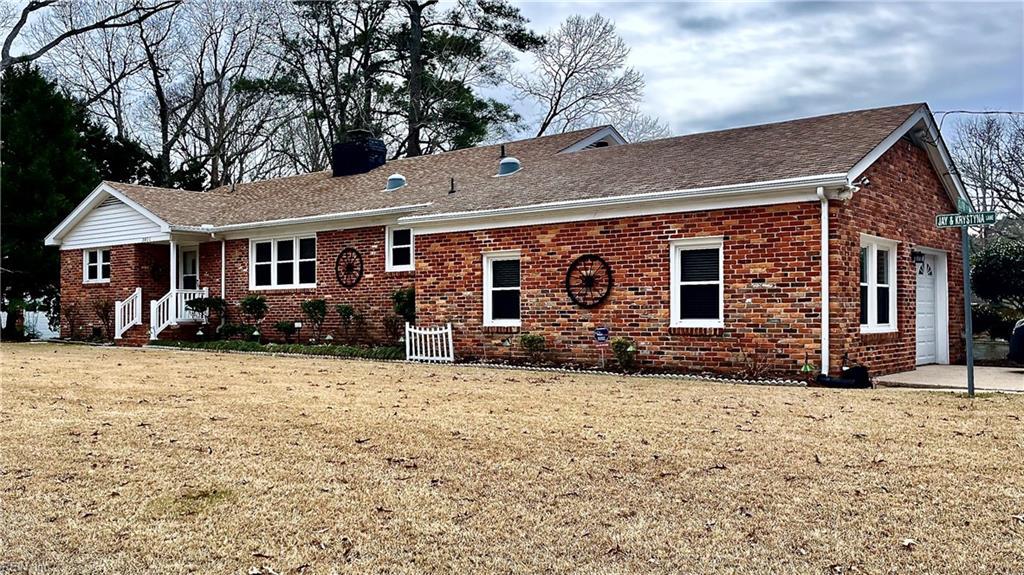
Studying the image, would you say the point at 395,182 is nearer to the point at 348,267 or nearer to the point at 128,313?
the point at 348,267

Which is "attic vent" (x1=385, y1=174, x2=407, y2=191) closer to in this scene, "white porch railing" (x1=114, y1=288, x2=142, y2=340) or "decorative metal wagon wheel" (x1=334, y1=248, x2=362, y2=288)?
"decorative metal wagon wheel" (x1=334, y1=248, x2=362, y2=288)

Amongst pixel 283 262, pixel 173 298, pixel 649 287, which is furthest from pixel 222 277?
pixel 649 287

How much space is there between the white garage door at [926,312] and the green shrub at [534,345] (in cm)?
667

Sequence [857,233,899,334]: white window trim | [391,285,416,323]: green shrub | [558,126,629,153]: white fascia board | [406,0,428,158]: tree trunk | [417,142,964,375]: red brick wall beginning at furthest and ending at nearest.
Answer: [406,0,428,158]: tree trunk < [558,126,629,153]: white fascia board < [391,285,416,323]: green shrub < [857,233,899,334]: white window trim < [417,142,964,375]: red brick wall

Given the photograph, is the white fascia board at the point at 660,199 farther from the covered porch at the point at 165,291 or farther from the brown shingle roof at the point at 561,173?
the covered porch at the point at 165,291

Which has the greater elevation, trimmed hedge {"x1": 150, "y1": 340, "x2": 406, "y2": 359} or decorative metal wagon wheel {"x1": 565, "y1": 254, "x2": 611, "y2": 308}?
decorative metal wagon wheel {"x1": 565, "y1": 254, "x2": 611, "y2": 308}

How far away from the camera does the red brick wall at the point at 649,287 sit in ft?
38.9

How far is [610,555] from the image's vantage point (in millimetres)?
4223

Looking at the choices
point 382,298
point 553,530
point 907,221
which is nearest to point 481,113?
point 382,298

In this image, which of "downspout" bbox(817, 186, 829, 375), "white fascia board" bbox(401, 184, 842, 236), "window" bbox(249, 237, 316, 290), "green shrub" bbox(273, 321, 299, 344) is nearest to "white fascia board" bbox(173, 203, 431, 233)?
"window" bbox(249, 237, 316, 290)

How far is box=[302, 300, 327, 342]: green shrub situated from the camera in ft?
62.6

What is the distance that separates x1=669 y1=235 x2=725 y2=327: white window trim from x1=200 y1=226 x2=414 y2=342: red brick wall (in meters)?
6.64

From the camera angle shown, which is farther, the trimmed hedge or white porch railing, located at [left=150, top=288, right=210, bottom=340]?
white porch railing, located at [left=150, top=288, right=210, bottom=340]

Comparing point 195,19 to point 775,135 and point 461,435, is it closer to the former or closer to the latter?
point 775,135
